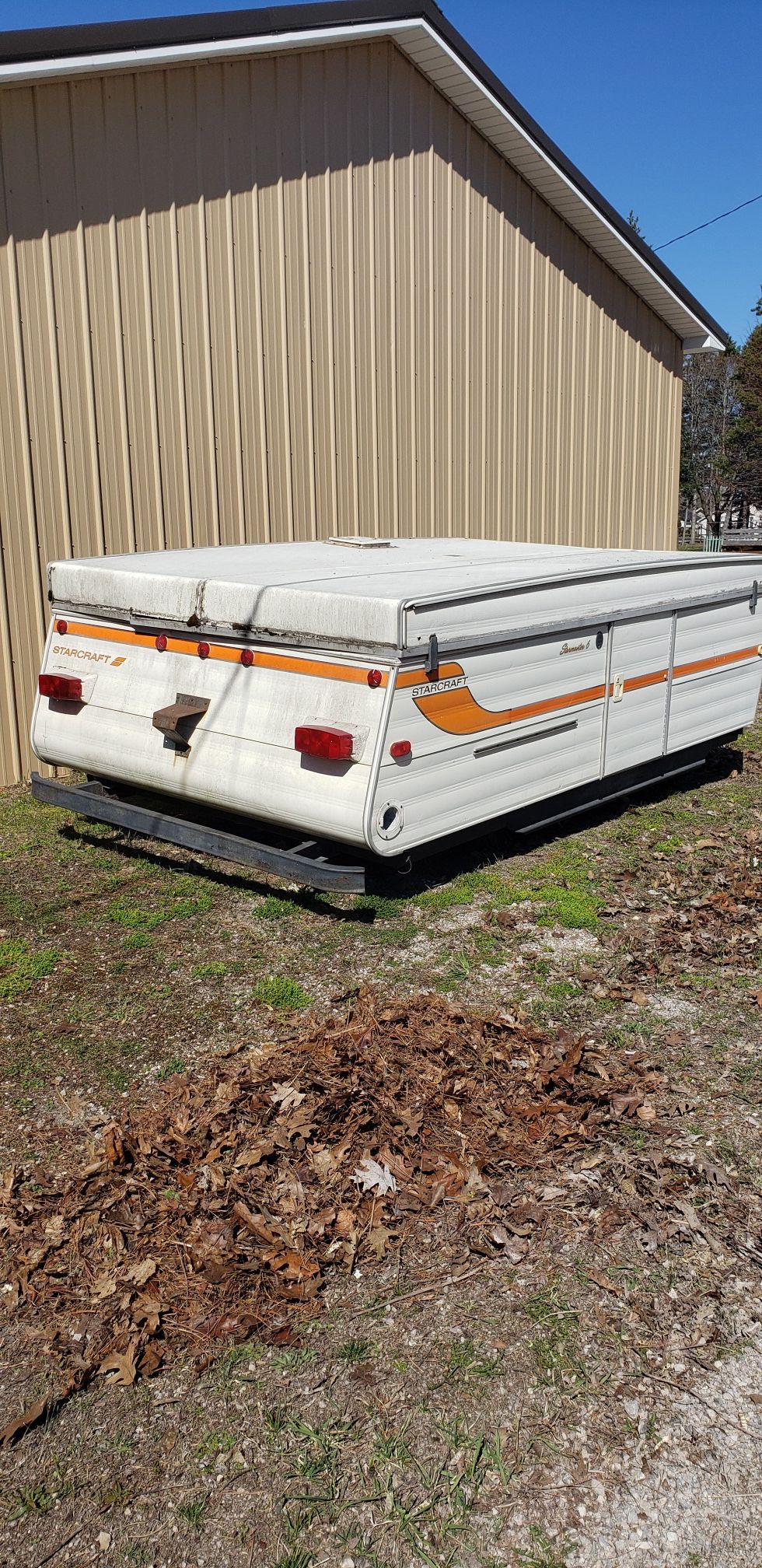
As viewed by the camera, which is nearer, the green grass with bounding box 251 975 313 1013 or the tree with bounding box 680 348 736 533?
the green grass with bounding box 251 975 313 1013

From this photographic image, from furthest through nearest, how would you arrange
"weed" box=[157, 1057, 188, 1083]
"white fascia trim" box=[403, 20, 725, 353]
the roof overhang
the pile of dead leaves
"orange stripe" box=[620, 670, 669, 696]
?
1. "white fascia trim" box=[403, 20, 725, 353]
2. the roof overhang
3. "orange stripe" box=[620, 670, 669, 696]
4. "weed" box=[157, 1057, 188, 1083]
5. the pile of dead leaves

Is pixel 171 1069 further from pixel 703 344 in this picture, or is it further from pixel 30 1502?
pixel 703 344

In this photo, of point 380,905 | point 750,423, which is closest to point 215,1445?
point 380,905

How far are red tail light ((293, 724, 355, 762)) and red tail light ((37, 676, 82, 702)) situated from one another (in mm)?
1846

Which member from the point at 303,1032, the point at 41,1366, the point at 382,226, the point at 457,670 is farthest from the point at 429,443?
the point at 41,1366

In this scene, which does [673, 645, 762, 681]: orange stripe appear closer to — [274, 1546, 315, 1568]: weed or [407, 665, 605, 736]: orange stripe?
[407, 665, 605, 736]: orange stripe

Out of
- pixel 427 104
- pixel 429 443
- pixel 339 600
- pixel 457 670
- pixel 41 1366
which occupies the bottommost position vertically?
pixel 41 1366

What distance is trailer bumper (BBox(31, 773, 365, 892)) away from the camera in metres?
5.77

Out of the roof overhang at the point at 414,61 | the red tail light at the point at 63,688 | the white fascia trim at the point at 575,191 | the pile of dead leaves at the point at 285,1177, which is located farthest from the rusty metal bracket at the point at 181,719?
the white fascia trim at the point at 575,191

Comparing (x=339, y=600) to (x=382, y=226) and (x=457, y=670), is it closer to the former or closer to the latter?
(x=457, y=670)

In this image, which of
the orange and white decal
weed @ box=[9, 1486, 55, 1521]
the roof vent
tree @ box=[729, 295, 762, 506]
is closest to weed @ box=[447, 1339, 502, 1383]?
weed @ box=[9, 1486, 55, 1521]

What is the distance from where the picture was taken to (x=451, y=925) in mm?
6344

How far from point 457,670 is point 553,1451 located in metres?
3.71

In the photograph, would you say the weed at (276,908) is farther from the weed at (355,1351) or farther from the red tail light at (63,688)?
the weed at (355,1351)
